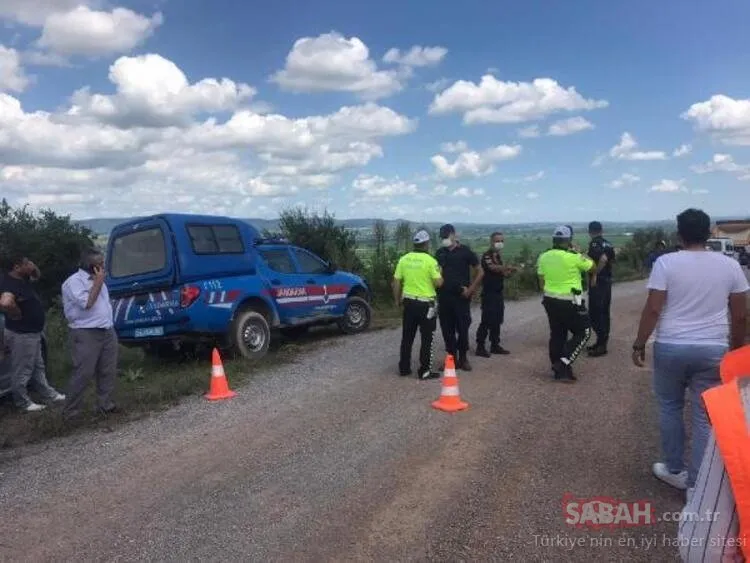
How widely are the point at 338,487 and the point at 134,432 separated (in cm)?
257

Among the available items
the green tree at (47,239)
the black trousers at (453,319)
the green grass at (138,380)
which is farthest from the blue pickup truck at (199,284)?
the green tree at (47,239)

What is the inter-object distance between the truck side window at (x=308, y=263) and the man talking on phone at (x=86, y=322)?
4.61m

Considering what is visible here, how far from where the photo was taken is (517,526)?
378 cm

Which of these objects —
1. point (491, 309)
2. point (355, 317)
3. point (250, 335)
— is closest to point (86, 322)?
point (250, 335)

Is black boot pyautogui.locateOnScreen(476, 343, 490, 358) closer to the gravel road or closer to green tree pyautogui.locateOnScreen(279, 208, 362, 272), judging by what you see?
the gravel road

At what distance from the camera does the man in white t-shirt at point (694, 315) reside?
4.01 meters

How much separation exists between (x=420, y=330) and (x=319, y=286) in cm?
370

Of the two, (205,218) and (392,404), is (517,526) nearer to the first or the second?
(392,404)

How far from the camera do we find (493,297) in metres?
9.34

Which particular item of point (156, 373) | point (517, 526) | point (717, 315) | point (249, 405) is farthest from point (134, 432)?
point (717, 315)

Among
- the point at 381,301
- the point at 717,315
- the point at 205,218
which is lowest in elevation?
the point at 381,301

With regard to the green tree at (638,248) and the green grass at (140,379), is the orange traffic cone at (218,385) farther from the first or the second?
the green tree at (638,248)

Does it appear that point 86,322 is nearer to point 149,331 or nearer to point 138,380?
point 149,331

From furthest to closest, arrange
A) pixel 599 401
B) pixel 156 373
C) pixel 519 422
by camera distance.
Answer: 1. pixel 156 373
2. pixel 599 401
3. pixel 519 422
